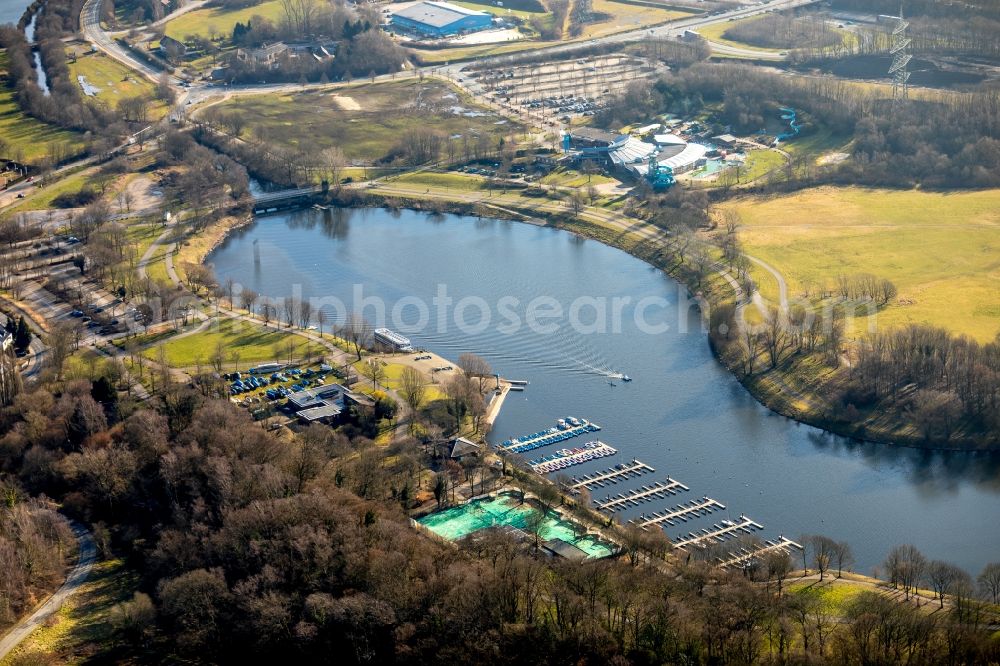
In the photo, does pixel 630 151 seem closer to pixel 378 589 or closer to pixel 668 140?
pixel 668 140

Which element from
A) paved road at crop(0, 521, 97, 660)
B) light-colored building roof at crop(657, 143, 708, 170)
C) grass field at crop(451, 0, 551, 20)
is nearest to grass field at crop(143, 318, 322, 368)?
paved road at crop(0, 521, 97, 660)

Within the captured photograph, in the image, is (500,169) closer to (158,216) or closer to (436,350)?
(158,216)

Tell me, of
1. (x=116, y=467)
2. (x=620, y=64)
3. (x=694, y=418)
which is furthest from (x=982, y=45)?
(x=116, y=467)

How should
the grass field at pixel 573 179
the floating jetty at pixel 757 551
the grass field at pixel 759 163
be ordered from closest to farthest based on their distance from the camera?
the floating jetty at pixel 757 551
the grass field at pixel 759 163
the grass field at pixel 573 179

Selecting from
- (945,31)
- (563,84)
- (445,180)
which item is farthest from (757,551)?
(945,31)

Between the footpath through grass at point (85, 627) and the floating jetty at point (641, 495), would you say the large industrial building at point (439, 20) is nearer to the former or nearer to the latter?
the floating jetty at point (641, 495)

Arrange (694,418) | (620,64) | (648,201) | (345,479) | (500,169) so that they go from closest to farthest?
(345,479) < (694,418) < (648,201) < (500,169) < (620,64)

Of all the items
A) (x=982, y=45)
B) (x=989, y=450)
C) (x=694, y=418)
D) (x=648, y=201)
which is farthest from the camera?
(x=982, y=45)

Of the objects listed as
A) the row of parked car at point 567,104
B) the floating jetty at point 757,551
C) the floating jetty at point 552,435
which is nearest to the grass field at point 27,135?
the row of parked car at point 567,104
